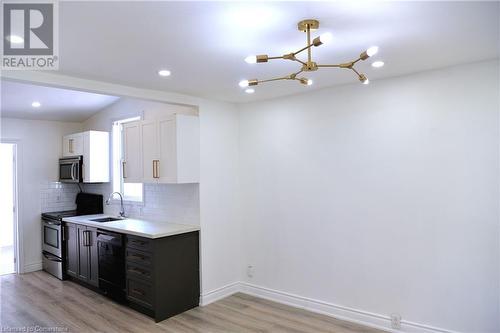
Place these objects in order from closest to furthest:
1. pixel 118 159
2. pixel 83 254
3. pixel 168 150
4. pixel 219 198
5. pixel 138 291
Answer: pixel 138 291, pixel 168 150, pixel 219 198, pixel 83 254, pixel 118 159

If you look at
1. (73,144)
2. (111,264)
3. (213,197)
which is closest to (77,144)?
(73,144)

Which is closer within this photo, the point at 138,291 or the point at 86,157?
the point at 138,291

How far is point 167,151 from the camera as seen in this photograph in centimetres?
416

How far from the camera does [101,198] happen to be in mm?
5789

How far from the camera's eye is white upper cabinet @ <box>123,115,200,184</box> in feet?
13.4

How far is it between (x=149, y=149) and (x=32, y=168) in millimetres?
2827

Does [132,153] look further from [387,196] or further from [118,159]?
[387,196]

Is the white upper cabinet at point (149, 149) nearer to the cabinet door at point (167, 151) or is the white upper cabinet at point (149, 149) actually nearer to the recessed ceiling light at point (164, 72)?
the cabinet door at point (167, 151)

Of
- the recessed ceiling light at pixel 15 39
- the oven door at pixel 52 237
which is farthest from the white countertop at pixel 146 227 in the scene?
the recessed ceiling light at pixel 15 39

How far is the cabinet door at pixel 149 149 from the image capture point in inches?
169

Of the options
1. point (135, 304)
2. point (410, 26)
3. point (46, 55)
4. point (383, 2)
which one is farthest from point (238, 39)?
point (135, 304)

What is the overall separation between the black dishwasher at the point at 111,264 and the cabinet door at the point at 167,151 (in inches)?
37.1

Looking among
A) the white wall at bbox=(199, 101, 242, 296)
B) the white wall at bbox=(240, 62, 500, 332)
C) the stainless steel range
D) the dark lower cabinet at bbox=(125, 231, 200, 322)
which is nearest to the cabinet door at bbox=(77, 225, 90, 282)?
the stainless steel range

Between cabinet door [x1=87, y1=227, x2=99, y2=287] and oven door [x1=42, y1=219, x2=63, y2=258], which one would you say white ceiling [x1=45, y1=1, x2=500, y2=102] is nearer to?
cabinet door [x1=87, y1=227, x2=99, y2=287]
